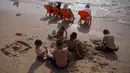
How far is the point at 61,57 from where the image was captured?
4.71 m

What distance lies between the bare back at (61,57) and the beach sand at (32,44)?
0.19 metres

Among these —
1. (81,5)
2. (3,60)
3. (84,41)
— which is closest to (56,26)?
(84,41)

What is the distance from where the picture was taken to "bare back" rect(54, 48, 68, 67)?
4.70 m

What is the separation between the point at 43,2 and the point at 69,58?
738 centimetres

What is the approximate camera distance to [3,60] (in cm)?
490

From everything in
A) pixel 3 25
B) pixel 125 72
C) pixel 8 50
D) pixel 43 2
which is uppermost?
pixel 43 2

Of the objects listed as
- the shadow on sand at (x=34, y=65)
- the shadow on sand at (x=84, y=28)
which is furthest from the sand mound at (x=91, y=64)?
the shadow on sand at (x=84, y=28)

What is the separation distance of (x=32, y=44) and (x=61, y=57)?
149cm

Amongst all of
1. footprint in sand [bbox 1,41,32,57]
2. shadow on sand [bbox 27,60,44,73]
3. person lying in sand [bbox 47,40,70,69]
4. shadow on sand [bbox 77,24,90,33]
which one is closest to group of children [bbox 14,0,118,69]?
person lying in sand [bbox 47,40,70,69]

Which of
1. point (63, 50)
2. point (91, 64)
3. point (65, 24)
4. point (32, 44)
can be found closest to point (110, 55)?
point (91, 64)

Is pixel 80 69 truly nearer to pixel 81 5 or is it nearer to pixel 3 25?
pixel 3 25

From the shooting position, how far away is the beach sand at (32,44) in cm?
481

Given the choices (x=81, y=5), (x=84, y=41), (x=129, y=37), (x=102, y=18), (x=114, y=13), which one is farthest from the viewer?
(x=81, y=5)

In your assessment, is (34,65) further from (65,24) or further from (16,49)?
(65,24)
